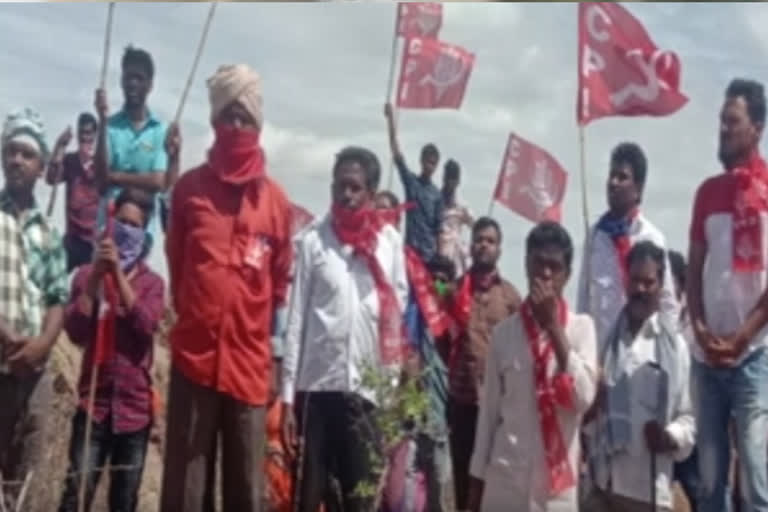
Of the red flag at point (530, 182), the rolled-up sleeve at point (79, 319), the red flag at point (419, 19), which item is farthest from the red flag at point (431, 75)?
the rolled-up sleeve at point (79, 319)

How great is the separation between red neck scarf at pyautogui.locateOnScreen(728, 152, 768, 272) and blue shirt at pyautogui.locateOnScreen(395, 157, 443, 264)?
2301 millimetres

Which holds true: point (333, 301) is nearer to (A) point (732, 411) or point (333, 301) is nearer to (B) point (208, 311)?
(B) point (208, 311)

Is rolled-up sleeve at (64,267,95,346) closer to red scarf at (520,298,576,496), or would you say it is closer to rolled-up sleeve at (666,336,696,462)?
red scarf at (520,298,576,496)

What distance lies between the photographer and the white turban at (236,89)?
20.4 ft

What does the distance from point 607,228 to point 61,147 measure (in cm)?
299

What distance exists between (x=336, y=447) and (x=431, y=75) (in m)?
2.75

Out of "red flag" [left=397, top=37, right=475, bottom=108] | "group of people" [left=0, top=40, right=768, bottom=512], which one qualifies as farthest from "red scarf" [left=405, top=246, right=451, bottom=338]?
"red flag" [left=397, top=37, right=475, bottom=108]

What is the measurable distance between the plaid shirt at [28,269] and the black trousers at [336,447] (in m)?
1.11

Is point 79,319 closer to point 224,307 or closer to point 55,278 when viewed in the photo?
point 55,278

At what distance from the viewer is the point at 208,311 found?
6043 mm

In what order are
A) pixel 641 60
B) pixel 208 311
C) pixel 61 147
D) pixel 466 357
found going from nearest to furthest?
pixel 208 311 → pixel 641 60 → pixel 466 357 → pixel 61 147

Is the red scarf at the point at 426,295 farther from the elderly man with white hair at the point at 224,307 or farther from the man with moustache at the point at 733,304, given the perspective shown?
the man with moustache at the point at 733,304

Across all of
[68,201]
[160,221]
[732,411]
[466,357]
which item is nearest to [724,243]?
[732,411]

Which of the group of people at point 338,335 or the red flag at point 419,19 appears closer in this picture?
the group of people at point 338,335
